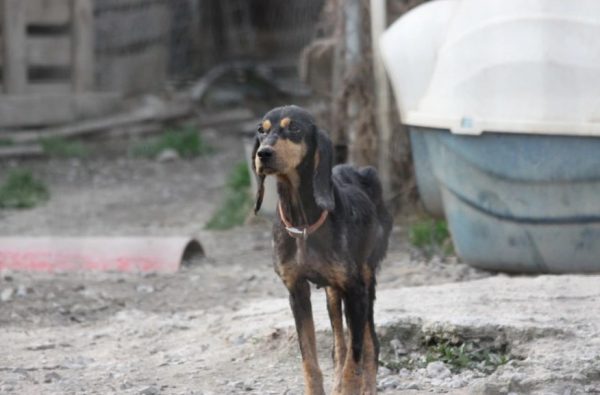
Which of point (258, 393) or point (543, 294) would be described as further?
point (543, 294)

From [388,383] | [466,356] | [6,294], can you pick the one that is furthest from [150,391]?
[6,294]

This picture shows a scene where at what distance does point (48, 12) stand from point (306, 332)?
33.5ft

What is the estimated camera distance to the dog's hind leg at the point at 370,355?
480 centimetres

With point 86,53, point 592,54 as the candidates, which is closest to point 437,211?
point 592,54

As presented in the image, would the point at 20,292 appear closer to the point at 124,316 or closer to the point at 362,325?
the point at 124,316

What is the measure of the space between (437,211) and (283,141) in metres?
4.64

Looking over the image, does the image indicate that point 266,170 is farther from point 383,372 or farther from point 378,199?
point 383,372

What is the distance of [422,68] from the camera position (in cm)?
834

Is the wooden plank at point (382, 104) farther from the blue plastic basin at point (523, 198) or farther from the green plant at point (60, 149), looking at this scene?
the green plant at point (60, 149)

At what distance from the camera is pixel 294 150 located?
4.40 meters

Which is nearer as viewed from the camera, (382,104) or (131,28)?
(382,104)

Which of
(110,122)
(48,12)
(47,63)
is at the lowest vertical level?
(110,122)

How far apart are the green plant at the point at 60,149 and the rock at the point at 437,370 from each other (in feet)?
28.4

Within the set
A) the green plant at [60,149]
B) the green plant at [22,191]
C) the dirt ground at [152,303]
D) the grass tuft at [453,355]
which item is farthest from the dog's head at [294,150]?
the green plant at [60,149]
